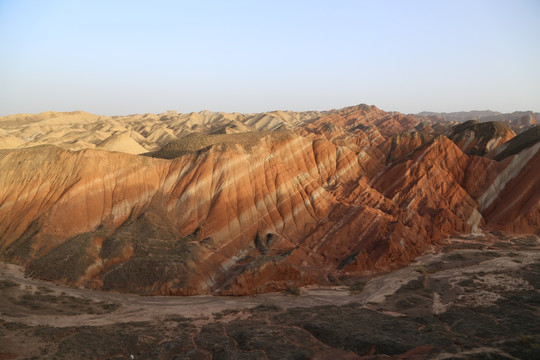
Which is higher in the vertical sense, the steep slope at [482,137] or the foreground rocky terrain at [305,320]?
the steep slope at [482,137]

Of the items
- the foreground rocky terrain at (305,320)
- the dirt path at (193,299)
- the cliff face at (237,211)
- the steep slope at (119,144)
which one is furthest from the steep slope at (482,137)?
the steep slope at (119,144)

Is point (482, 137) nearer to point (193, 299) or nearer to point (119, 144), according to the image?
point (193, 299)

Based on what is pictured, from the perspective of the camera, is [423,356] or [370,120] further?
[370,120]

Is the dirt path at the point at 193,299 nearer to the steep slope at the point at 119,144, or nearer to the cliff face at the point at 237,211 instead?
the cliff face at the point at 237,211

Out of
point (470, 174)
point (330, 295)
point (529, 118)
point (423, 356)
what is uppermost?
point (529, 118)

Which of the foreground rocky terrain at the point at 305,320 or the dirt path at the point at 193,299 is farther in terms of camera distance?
the dirt path at the point at 193,299

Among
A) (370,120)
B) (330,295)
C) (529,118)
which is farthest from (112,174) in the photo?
(529,118)

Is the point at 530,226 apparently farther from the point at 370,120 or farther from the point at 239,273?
the point at 370,120
